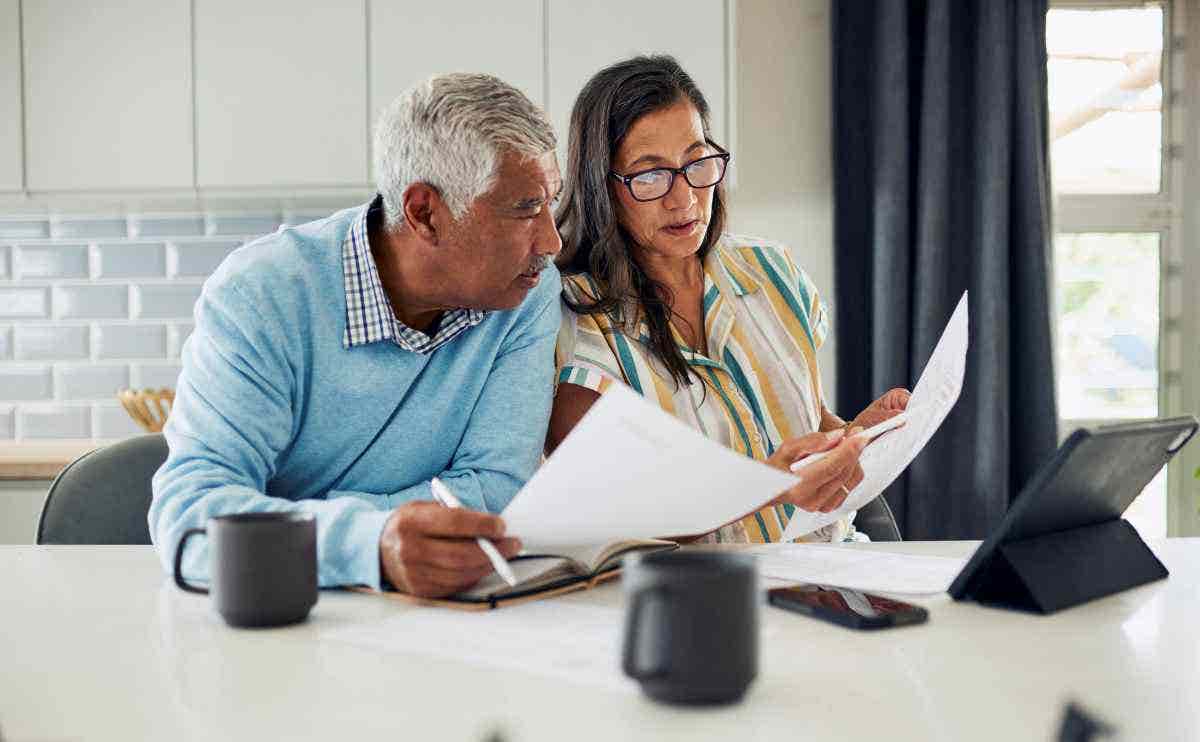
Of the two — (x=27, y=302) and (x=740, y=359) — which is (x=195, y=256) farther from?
(x=740, y=359)

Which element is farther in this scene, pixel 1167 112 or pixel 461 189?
pixel 1167 112

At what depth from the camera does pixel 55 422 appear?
325 centimetres

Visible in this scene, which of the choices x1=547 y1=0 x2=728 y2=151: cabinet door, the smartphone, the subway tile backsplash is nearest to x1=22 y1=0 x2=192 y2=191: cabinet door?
the subway tile backsplash

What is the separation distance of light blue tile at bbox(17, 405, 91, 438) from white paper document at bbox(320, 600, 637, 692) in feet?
8.59

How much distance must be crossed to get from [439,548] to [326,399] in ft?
1.36

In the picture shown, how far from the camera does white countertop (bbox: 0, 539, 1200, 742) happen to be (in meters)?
0.69

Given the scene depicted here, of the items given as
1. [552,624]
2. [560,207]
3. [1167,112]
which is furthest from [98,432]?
[1167,112]

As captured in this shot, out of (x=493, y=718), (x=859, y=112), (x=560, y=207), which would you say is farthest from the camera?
(x=859, y=112)

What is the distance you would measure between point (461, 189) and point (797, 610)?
665 millimetres

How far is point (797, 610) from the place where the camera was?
963 millimetres

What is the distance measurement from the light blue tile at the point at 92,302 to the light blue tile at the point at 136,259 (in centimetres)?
6

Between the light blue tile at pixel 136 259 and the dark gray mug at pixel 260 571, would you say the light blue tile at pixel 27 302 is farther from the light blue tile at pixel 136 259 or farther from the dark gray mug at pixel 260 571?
the dark gray mug at pixel 260 571

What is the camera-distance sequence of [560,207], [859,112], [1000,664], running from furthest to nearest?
[859,112]
[560,207]
[1000,664]

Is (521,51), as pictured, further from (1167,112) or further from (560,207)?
(1167,112)
